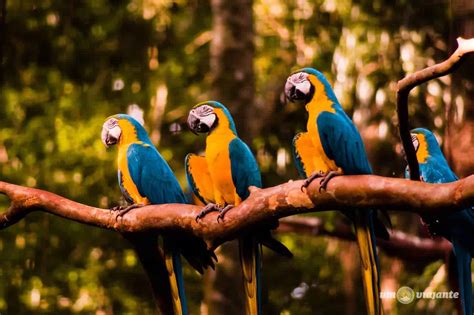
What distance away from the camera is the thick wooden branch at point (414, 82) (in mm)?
2361

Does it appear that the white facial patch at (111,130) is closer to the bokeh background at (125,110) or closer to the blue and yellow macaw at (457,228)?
the blue and yellow macaw at (457,228)

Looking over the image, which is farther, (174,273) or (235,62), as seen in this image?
(235,62)

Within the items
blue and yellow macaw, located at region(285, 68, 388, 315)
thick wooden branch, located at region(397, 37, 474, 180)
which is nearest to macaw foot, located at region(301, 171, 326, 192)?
blue and yellow macaw, located at region(285, 68, 388, 315)

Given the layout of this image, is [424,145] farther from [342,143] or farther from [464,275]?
[464,275]

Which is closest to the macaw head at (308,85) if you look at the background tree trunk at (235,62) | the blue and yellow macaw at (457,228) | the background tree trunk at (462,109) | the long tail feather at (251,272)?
the blue and yellow macaw at (457,228)

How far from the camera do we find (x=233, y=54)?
16.3 ft

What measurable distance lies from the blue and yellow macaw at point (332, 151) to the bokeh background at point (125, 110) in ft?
10.3

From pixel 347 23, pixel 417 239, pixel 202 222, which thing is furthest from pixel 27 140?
pixel 202 222

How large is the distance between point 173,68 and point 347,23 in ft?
6.33

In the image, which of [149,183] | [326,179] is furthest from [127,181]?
[326,179]

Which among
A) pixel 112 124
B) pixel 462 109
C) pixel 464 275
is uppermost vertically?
pixel 462 109

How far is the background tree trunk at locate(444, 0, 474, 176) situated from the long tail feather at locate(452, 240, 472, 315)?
0.99 m

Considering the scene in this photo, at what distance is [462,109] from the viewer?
3961 mm

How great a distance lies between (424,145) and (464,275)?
1.61 ft
